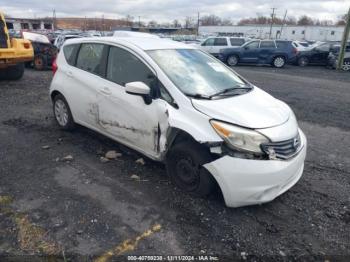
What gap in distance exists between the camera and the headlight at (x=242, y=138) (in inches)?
111

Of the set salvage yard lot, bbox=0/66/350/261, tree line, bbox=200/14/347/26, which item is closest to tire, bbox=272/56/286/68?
salvage yard lot, bbox=0/66/350/261

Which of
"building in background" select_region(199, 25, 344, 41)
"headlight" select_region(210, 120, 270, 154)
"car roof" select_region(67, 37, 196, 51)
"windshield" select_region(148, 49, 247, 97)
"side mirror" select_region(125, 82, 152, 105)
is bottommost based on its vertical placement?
"headlight" select_region(210, 120, 270, 154)

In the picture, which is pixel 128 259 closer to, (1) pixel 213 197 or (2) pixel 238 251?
(2) pixel 238 251

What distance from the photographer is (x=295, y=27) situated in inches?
2995

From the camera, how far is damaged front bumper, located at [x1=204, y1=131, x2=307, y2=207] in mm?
2783

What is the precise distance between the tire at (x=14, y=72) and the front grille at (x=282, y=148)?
9.72 meters

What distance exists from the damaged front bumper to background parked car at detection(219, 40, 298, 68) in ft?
53.0

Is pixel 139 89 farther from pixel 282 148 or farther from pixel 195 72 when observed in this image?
pixel 282 148

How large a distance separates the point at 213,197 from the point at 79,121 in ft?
8.58

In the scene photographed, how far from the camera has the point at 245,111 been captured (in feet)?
10.2

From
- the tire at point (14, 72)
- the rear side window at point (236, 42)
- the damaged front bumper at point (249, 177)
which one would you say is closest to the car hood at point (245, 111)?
the damaged front bumper at point (249, 177)

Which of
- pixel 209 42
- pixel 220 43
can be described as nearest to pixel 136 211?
pixel 220 43

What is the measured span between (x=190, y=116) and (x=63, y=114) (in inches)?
115

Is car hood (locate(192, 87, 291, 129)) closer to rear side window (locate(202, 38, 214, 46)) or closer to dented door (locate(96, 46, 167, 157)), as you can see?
dented door (locate(96, 46, 167, 157))
